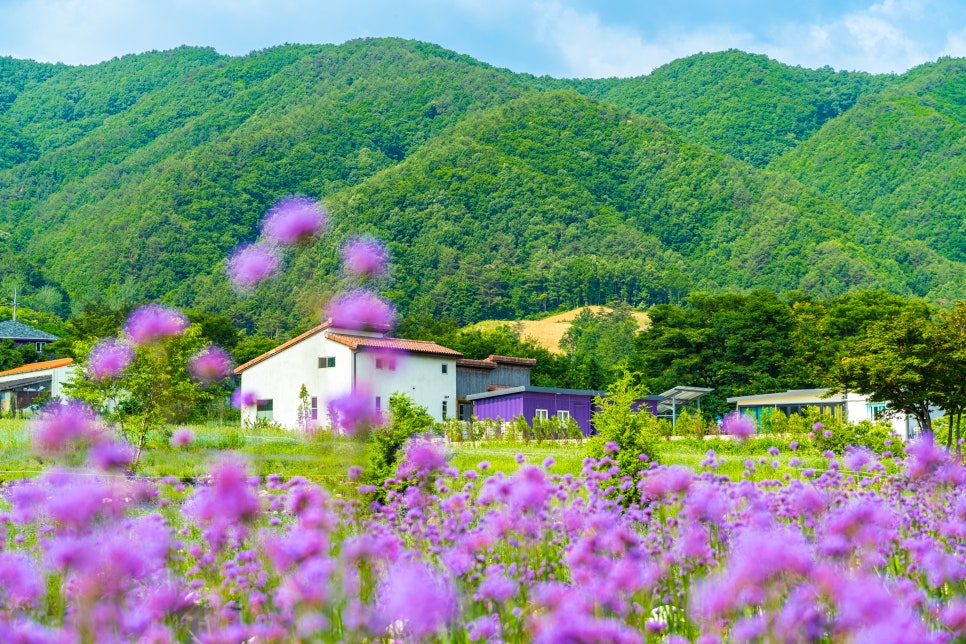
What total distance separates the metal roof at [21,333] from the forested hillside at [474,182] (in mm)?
12182

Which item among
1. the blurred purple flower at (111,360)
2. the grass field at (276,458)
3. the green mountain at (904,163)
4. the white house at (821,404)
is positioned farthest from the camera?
the green mountain at (904,163)

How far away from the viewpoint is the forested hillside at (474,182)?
95625 millimetres

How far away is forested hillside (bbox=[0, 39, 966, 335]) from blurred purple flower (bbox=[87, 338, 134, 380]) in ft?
139

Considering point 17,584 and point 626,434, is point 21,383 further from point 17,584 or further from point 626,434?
point 17,584

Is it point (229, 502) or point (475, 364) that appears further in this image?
point (475, 364)

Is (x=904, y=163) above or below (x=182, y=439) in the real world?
above

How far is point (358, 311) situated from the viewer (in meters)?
5.27

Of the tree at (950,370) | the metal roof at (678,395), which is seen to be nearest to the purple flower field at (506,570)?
the tree at (950,370)

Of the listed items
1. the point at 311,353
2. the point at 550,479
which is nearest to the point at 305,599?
the point at 550,479

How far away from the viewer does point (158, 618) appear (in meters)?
3.13

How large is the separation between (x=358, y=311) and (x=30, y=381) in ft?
129

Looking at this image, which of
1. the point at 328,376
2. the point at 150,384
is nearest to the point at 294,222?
the point at 150,384

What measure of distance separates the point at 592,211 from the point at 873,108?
65.4 metres

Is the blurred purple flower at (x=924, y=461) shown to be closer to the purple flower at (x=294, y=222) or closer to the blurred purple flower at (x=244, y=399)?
the purple flower at (x=294, y=222)
